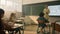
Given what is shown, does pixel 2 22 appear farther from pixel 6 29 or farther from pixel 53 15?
pixel 53 15

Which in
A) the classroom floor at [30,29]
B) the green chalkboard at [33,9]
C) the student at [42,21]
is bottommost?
the classroom floor at [30,29]

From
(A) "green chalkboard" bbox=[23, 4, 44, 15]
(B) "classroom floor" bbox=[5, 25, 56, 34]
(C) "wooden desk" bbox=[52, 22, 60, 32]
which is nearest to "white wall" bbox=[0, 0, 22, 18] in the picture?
(A) "green chalkboard" bbox=[23, 4, 44, 15]

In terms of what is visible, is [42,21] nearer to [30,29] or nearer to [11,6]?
[30,29]

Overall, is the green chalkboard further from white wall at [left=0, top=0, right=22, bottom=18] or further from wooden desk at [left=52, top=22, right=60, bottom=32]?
wooden desk at [left=52, top=22, right=60, bottom=32]

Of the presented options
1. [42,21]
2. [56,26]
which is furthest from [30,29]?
[56,26]

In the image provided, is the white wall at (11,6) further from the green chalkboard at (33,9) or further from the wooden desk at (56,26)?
the wooden desk at (56,26)

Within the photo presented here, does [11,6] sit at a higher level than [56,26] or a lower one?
higher

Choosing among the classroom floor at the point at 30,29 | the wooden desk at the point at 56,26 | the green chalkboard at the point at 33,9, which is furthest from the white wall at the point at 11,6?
the wooden desk at the point at 56,26

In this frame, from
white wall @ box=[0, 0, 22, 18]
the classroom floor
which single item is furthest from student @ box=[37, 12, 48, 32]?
white wall @ box=[0, 0, 22, 18]

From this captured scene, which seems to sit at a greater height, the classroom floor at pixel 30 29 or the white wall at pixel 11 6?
the white wall at pixel 11 6

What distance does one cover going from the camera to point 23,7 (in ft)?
3.47

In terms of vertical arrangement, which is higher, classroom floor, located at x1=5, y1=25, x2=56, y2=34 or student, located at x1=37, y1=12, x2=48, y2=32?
student, located at x1=37, y1=12, x2=48, y2=32

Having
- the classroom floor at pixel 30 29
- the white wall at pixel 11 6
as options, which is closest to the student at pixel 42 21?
the classroom floor at pixel 30 29

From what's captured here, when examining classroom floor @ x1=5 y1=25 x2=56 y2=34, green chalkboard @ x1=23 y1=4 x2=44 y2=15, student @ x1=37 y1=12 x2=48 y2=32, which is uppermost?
green chalkboard @ x1=23 y1=4 x2=44 y2=15
